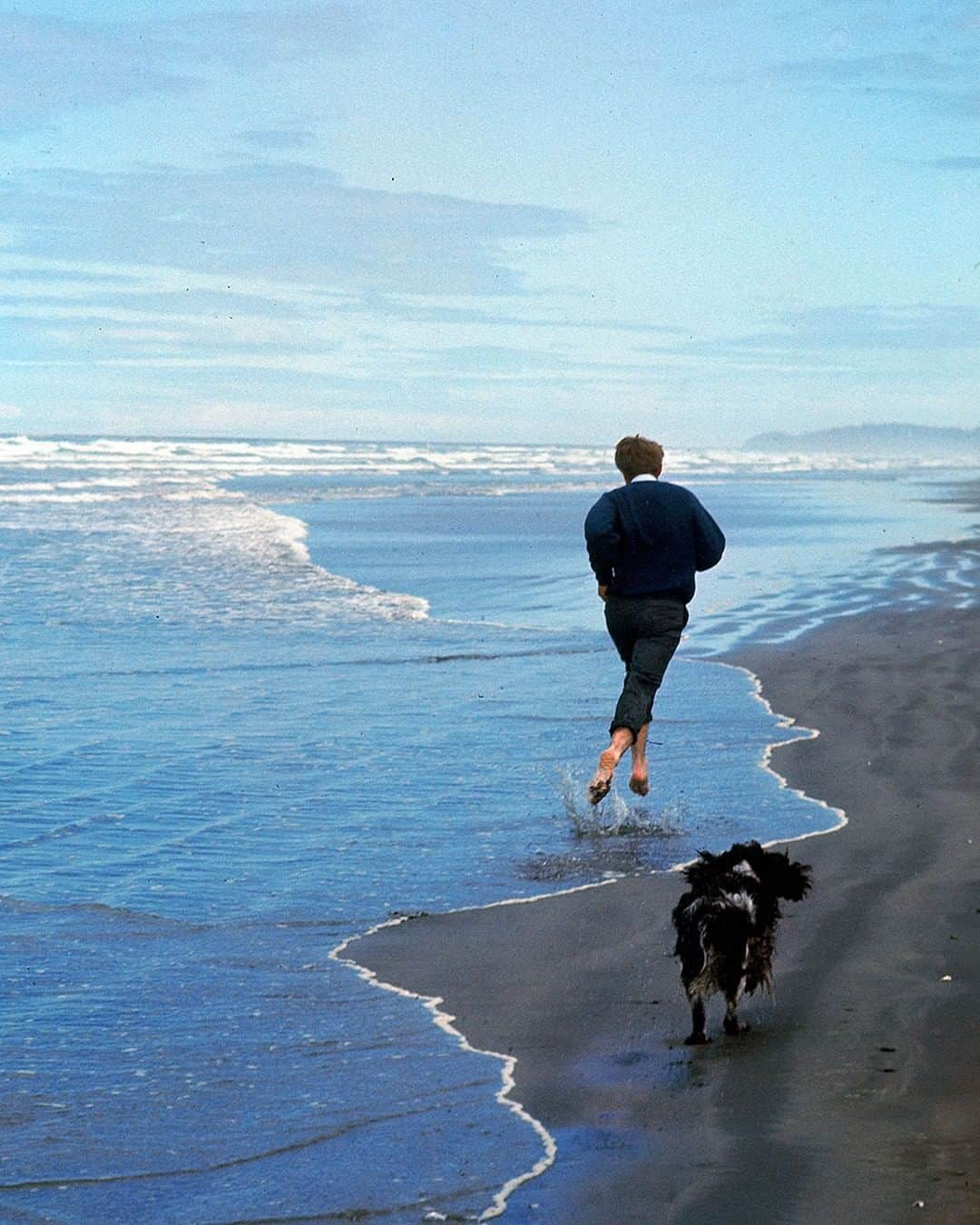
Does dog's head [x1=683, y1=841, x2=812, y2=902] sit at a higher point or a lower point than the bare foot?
higher

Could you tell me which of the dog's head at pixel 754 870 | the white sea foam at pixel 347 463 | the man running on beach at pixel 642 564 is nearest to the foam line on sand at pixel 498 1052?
the dog's head at pixel 754 870

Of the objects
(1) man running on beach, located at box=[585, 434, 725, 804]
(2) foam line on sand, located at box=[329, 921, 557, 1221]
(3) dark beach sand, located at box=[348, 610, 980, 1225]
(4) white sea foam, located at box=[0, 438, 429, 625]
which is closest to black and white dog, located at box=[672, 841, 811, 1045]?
(3) dark beach sand, located at box=[348, 610, 980, 1225]

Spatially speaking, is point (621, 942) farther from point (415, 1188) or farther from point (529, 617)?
point (529, 617)

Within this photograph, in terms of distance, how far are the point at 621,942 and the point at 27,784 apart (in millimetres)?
3861

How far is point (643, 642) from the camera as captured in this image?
792 cm

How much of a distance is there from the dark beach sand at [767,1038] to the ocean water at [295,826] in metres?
0.20

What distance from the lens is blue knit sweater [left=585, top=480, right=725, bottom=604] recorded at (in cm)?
765

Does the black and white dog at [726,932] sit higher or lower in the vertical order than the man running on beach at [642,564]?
lower

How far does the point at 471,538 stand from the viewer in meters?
28.0

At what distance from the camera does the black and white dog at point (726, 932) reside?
4.72m

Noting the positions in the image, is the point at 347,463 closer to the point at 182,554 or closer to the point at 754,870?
the point at 182,554

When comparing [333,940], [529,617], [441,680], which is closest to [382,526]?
[529,617]

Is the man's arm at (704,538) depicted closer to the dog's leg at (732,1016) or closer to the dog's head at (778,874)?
the dog's head at (778,874)

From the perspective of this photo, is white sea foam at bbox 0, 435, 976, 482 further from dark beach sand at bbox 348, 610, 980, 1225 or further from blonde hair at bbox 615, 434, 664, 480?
dark beach sand at bbox 348, 610, 980, 1225
